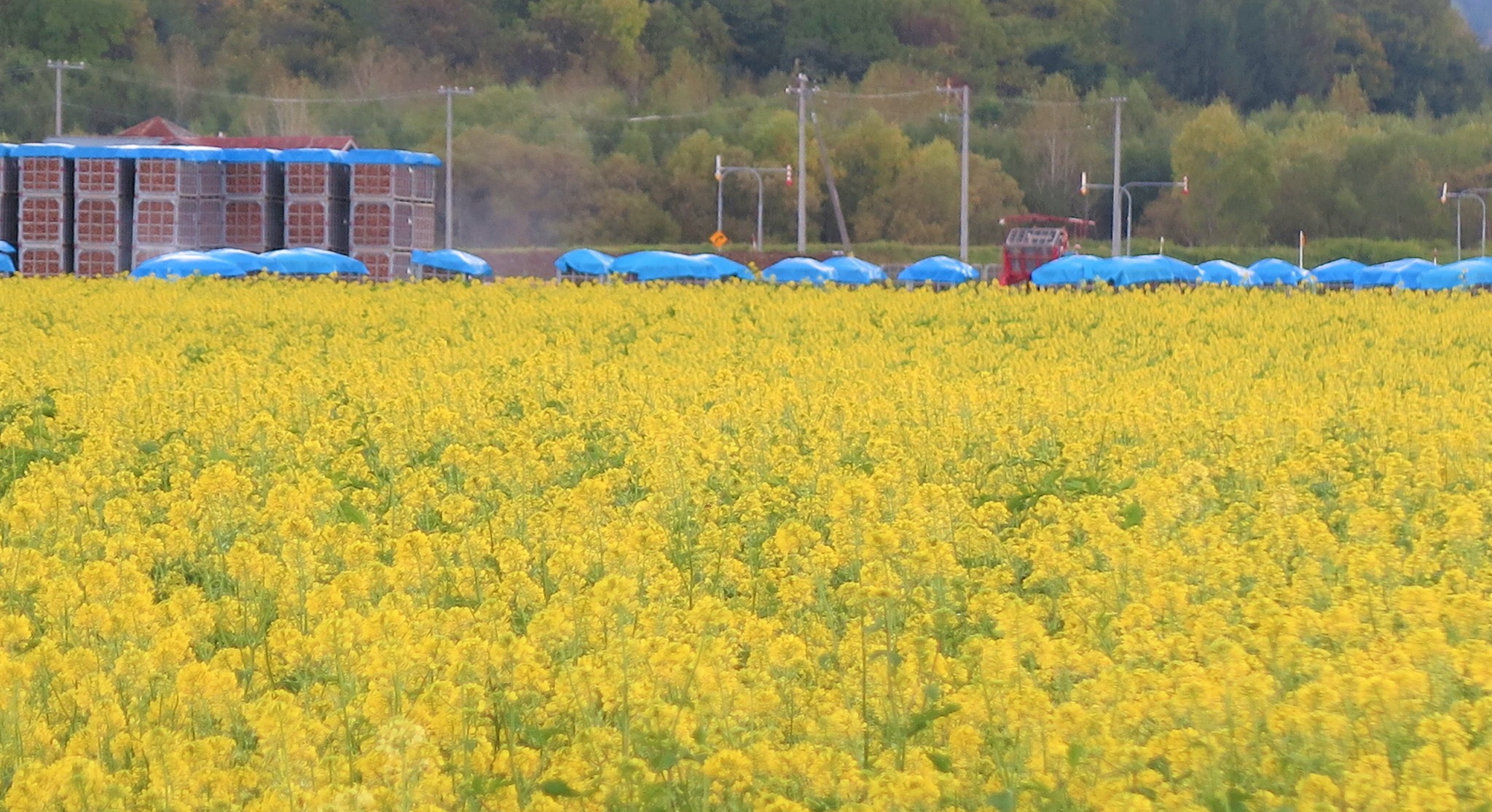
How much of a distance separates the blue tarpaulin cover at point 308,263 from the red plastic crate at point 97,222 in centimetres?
361

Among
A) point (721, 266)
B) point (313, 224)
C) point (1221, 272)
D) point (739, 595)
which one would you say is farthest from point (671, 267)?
point (739, 595)

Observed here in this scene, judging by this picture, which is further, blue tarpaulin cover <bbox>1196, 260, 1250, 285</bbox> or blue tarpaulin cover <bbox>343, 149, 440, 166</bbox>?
blue tarpaulin cover <bbox>1196, 260, 1250, 285</bbox>

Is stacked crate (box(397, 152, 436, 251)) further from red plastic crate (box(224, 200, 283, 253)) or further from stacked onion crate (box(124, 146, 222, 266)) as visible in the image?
stacked onion crate (box(124, 146, 222, 266))

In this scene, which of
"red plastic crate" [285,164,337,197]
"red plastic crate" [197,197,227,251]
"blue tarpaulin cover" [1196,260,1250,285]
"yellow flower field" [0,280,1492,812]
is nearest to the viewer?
"yellow flower field" [0,280,1492,812]

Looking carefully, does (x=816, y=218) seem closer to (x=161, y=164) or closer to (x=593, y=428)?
(x=161, y=164)

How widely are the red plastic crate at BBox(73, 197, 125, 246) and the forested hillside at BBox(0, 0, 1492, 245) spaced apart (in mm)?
32542

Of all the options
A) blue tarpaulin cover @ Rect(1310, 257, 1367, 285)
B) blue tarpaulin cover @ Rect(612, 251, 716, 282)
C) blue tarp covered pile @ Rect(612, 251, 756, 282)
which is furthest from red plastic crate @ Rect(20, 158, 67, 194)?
blue tarpaulin cover @ Rect(1310, 257, 1367, 285)

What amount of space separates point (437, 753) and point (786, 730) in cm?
71

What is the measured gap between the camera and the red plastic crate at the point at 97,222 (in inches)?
1236

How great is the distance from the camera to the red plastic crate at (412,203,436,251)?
106ft

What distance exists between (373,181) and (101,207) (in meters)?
4.20

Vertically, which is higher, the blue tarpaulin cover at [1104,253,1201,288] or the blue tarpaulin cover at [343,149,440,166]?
the blue tarpaulin cover at [343,149,440,166]

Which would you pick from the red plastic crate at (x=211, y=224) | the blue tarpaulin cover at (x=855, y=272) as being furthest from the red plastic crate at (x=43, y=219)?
the blue tarpaulin cover at (x=855, y=272)

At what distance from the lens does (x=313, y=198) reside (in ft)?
103
